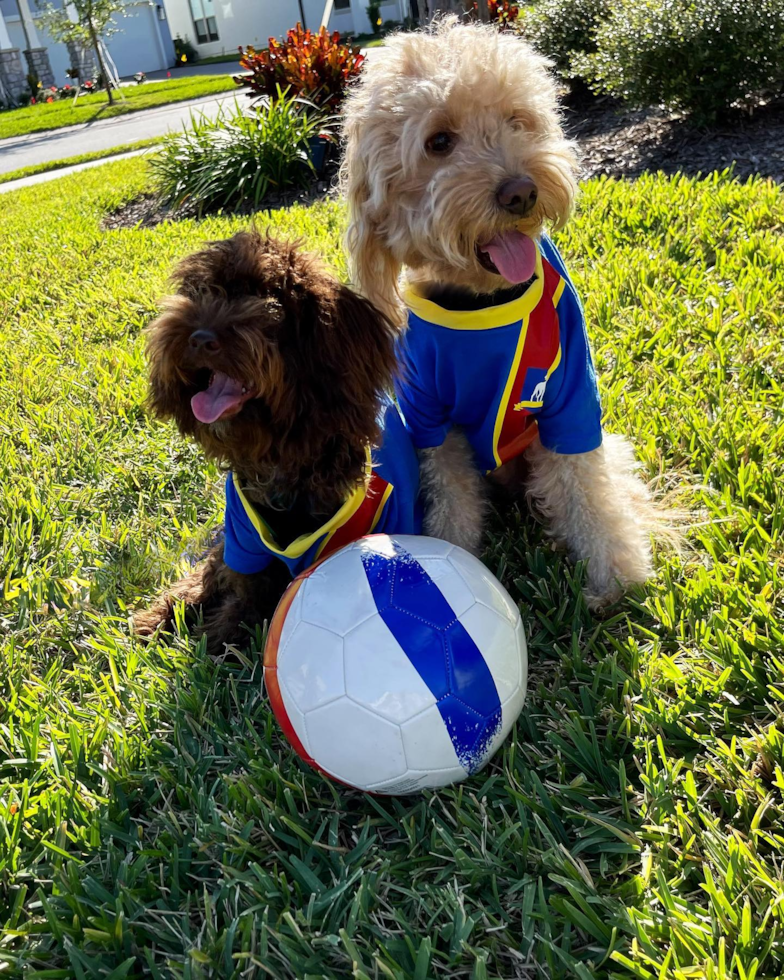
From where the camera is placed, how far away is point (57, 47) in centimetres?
4556

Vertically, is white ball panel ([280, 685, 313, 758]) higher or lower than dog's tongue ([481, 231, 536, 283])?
lower

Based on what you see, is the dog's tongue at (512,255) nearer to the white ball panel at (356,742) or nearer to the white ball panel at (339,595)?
the white ball panel at (339,595)

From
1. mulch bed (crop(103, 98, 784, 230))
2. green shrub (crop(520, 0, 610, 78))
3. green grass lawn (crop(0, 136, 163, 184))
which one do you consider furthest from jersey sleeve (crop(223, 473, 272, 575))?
green grass lawn (crop(0, 136, 163, 184))

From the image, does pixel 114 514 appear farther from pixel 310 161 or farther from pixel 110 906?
pixel 310 161

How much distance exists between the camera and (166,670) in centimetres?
284

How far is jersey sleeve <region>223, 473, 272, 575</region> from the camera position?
274 centimetres

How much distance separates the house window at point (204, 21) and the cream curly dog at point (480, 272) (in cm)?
5463

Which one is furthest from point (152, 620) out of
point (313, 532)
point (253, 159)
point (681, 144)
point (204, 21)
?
point (204, 21)

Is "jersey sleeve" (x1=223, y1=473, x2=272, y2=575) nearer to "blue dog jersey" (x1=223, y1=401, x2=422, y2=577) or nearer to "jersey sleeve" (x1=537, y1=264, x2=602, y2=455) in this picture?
"blue dog jersey" (x1=223, y1=401, x2=422, y2=577)

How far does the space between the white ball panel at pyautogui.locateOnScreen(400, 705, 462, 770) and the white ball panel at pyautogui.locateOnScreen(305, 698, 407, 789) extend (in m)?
0.02

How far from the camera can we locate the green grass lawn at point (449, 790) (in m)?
1.84

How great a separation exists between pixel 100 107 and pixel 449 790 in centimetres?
3212

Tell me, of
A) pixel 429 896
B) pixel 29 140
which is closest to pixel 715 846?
pixel 429 896

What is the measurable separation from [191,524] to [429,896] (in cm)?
223
